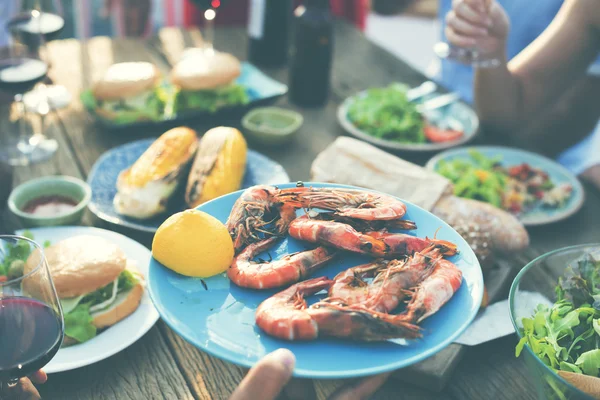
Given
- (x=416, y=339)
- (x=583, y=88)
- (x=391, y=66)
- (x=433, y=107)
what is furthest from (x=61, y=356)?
(x=583, y=88)

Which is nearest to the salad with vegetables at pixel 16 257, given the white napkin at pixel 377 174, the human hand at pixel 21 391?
the human hand at pixel 21 391

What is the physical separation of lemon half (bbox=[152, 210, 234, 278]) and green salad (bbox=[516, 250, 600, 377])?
2.20 ft

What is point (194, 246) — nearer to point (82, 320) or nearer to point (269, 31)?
point (82, 320)

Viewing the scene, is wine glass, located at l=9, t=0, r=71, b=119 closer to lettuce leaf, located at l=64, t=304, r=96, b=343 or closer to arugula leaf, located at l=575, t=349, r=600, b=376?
lettuce leaf, located at l=64, t=304, r=96, b=343

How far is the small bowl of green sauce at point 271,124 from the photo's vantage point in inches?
96.0

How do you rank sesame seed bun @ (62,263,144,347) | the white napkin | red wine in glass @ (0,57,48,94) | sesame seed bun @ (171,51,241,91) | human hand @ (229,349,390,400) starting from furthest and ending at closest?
sesame seed bun @ (171,51,241,91)
red wine in glass @ (0,57,48,94)
the white napkin
sesame seed bun @ (62,263,144,347)
human hand @ (229,349,390,400)

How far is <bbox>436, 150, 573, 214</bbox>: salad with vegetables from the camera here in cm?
210

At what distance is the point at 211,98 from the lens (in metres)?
2.64

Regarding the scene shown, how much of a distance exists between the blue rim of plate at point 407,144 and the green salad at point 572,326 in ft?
3.50

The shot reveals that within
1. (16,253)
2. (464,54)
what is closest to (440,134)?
(464,54)

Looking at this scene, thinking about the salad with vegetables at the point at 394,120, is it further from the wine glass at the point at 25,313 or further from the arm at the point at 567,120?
the wine glass at the point at 25,313

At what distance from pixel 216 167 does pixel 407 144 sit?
892 mm

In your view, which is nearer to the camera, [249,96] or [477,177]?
[477,177]

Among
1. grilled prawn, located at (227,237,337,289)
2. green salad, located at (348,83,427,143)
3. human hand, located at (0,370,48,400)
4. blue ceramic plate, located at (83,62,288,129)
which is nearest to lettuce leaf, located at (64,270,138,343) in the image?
human hand, located at (0,370,48,400)
